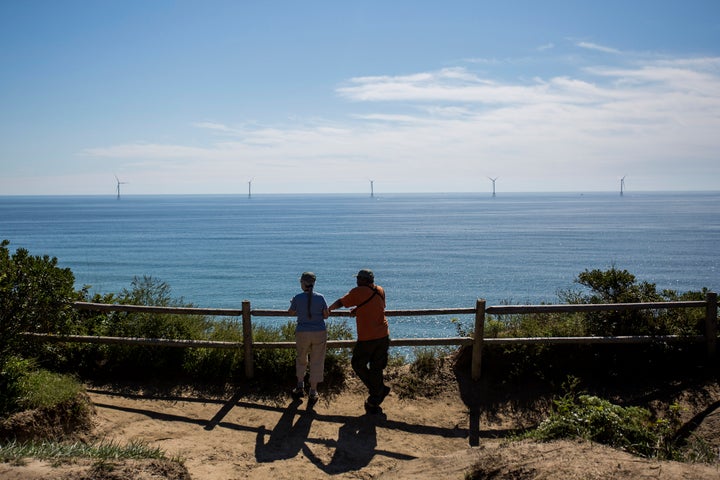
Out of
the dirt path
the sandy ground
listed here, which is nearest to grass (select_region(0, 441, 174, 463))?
the sandy ground

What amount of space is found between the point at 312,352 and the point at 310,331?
0.39 m

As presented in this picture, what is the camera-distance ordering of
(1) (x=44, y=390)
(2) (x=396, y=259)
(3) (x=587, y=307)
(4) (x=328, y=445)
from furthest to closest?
1. (2) (x=396, y=259)
2. (3) (x=587, y=307)
3. (1) (x=44, y=390)
4. (4) (x=328, y=445)

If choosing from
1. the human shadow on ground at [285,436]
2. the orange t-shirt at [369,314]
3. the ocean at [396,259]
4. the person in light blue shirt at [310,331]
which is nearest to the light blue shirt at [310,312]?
the person in light blue shirt at [310,331]

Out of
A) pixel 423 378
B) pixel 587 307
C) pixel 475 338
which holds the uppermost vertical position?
pixel 587 307

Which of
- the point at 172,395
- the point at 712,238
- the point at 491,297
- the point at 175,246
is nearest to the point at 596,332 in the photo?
the point at 172,395

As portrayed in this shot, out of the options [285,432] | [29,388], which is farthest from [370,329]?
[29,388]

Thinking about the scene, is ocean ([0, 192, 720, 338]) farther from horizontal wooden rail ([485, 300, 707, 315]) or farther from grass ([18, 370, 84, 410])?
grass ([18, 370, 84, 410])

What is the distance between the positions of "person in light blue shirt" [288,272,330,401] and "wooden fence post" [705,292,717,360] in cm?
598

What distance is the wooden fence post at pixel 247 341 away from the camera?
8.73 meters

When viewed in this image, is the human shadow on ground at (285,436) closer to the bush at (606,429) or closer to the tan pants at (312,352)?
the tan pants at (312,352)

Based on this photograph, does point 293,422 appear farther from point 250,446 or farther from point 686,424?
point 686,424

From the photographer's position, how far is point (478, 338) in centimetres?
883

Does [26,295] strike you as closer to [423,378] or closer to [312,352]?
[312,352]

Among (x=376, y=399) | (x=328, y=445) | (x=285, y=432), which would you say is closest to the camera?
(x=328, y=445)
